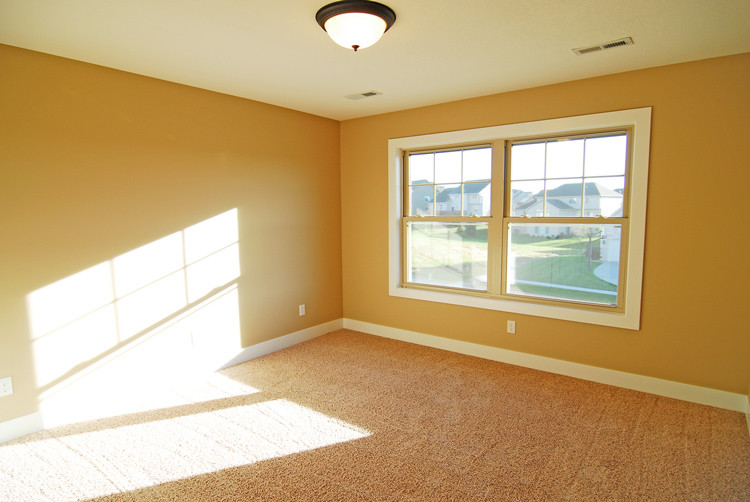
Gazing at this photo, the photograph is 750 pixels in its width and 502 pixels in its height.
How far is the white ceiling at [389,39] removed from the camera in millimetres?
2148

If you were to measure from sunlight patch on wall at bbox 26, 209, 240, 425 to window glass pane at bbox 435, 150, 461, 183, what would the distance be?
2145 mm

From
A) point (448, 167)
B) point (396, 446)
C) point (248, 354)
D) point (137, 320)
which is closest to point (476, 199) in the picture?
point (448, 167)

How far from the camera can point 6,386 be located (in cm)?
266

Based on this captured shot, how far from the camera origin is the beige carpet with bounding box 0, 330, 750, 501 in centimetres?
218

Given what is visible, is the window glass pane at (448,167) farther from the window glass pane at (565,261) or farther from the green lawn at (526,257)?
the window glass pane at (565,261)

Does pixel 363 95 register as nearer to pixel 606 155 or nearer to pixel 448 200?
pixel 448 200

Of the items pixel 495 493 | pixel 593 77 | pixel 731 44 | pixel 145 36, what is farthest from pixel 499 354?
pixel 145 36

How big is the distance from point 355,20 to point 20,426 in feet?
11.0

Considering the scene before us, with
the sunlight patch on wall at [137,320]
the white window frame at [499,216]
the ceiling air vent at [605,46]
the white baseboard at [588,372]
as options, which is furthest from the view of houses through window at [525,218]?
the sunlight patch on wall at [137,320]

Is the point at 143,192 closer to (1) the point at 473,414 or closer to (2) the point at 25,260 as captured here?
(2) the point at 25,260

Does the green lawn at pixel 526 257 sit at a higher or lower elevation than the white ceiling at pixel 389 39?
lower

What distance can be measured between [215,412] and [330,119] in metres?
3.37

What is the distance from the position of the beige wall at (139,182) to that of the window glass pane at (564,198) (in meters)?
2.48

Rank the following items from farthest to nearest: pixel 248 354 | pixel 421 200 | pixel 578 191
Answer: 1. pixel 421 200
2. pixel 248 354
3. pixel 578 191
